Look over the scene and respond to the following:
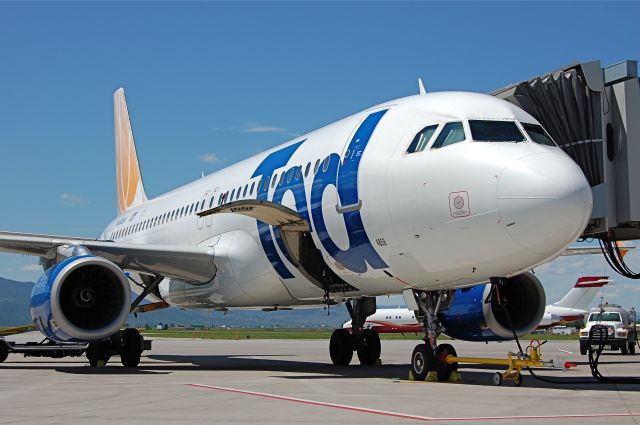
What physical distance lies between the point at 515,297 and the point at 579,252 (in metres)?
2.98

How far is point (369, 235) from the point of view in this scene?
13664 millimetres

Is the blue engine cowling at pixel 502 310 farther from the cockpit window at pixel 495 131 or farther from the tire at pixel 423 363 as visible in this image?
the cockpit window at pixel 495 131

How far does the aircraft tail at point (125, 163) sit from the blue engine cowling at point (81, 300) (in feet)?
42.1

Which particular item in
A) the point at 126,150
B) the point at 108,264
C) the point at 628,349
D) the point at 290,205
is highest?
the point at 126,150

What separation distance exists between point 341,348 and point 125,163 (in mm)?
16243

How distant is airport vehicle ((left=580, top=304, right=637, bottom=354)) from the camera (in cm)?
3147

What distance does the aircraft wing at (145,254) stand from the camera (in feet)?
60.6

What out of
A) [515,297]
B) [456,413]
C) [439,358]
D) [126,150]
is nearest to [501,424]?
[456,413]

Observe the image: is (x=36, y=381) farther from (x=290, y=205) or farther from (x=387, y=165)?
(x=387, y=165)

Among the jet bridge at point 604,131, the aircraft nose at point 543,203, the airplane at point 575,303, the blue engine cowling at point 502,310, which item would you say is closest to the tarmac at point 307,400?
the blue engine cowling at point 502,310

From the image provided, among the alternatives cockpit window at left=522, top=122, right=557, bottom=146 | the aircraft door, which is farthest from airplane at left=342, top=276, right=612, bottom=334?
cockpit window at left=522, top=122, right=557, bottom=146

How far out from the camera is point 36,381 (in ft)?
47.6

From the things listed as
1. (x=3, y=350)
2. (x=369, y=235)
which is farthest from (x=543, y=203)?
(x=3, y=350)

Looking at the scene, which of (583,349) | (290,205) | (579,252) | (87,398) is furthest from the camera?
(583,349)
